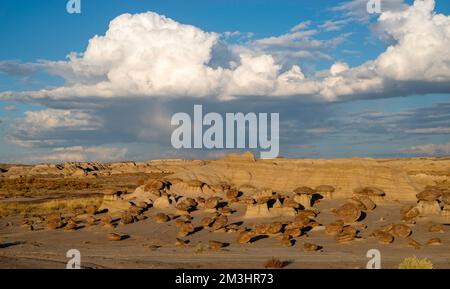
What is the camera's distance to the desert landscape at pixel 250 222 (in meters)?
18.8

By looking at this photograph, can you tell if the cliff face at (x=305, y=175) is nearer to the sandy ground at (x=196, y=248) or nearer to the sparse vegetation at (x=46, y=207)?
the sandy ground at (x=196, y=248)

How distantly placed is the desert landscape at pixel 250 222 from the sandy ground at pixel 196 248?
0.04 m

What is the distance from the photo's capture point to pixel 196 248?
20844 mm

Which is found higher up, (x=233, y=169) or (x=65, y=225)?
(x=233, y=169)

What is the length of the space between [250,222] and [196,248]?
5.94 metres

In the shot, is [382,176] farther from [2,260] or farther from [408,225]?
[2,260]

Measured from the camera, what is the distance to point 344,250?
20.3 meters

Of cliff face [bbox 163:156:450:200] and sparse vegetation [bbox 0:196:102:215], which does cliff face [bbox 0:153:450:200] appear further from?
sparse vegetation [bbox 0:196:102:215]

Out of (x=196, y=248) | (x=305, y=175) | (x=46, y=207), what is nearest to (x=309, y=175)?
(x=305, y=175)

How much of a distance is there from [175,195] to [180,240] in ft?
28.5

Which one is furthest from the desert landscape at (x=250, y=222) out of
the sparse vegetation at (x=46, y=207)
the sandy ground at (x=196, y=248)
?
the sparse vegetation at (x=46, y=207)

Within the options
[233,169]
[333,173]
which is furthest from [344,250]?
[233,169]

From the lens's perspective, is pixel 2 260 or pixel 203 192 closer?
pixel 2 260
